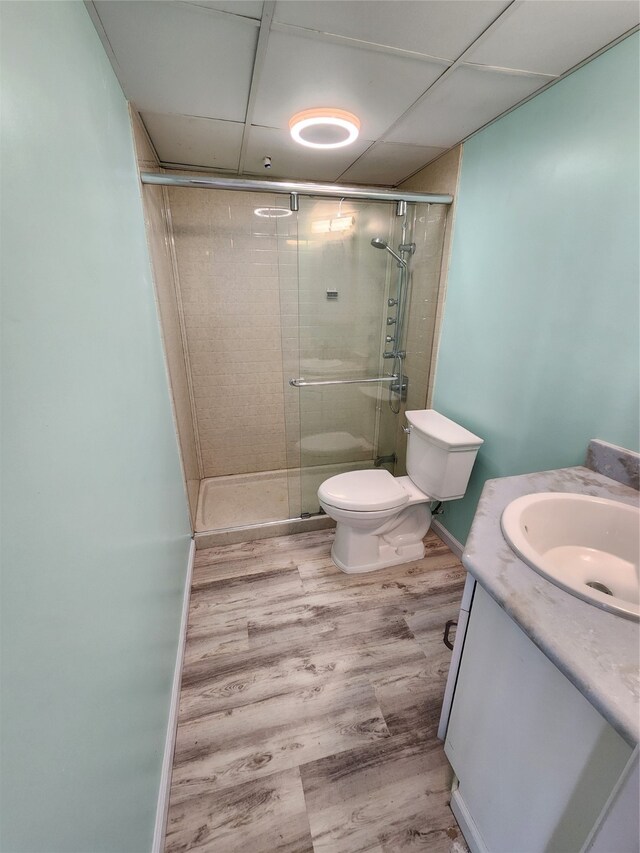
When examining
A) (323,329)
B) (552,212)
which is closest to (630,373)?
(552,212)

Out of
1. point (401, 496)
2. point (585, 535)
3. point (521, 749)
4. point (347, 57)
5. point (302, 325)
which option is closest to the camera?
point (521, 749)

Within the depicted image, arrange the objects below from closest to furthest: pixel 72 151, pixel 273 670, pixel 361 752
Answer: pixel 72 151 < pixel 361 752 < pixel 273 670

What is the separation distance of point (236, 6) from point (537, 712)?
182 cm

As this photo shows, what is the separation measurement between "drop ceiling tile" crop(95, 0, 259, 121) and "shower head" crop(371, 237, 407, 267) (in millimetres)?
928

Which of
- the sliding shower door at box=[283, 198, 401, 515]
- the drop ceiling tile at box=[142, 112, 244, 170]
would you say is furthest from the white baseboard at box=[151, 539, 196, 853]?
the drop ceiling tile at box=[142, 112, 244, 170]

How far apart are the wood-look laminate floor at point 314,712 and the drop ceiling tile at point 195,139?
2235 mm

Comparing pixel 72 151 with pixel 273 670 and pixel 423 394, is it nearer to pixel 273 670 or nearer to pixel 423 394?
pixel 273 670

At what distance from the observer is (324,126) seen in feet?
4.35

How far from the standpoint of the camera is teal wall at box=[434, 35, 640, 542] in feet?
3.39

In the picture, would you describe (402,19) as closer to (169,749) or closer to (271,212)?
(271,212)

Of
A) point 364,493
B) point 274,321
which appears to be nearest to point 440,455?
point 364,493

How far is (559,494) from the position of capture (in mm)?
947

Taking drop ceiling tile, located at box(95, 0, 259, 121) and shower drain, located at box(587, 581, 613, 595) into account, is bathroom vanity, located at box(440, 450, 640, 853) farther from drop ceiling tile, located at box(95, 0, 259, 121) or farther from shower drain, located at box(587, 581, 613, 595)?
drop ceiling tile, located at box(95, 0, 259, 121)

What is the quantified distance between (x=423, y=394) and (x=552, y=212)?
112 cm
